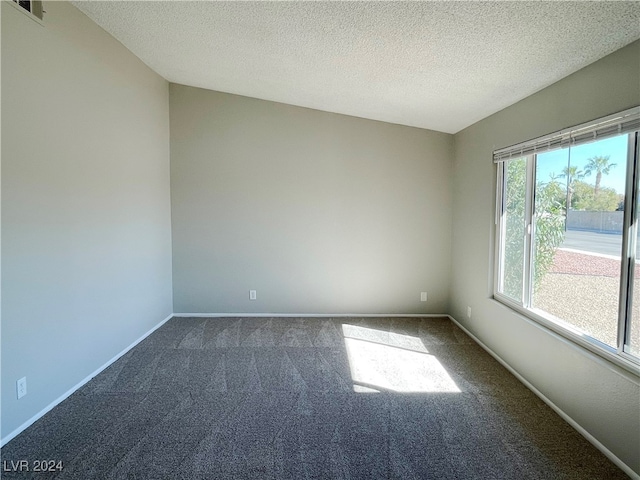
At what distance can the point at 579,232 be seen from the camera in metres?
2.40

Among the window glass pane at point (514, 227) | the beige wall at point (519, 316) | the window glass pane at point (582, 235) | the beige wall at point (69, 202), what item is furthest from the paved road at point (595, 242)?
the beige wall at point (69, 202)

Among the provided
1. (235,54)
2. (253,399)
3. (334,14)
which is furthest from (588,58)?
(253,399)

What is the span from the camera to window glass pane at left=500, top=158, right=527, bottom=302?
3.07 m

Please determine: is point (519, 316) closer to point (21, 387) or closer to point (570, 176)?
point (570, 176)

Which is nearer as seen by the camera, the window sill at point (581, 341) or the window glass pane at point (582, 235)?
→ the window sill at point (581, 341)

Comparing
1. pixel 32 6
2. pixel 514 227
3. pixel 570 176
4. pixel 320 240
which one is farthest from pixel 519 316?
pixel 32 6

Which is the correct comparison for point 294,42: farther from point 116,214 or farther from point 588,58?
point 116,214

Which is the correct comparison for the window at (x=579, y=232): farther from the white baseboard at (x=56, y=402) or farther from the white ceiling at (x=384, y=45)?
the white baseboard at (x=56, y=402)

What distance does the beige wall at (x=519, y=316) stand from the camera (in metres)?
1.92

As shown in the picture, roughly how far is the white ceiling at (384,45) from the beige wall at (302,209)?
1.72 ft

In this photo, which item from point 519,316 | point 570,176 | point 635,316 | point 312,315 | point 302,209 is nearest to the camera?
point 635,316

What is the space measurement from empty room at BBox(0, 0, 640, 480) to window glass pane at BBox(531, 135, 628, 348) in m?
0.02

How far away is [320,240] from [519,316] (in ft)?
7.84

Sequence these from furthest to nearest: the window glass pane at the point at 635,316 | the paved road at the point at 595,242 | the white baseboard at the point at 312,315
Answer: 1. the white baseboard at the point at 312,315
2. the paved road at the point at 595,242
3. the window glass pane at the point at 635,316
